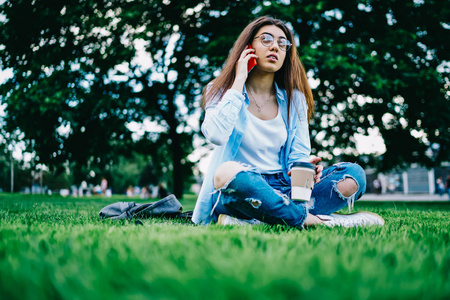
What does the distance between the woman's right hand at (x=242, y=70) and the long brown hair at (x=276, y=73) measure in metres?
0.14

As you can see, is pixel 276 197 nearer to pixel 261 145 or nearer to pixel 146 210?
pixel 261 145

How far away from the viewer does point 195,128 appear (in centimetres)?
1505

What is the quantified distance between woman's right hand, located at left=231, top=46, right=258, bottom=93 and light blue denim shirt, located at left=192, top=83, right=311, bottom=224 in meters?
0.09

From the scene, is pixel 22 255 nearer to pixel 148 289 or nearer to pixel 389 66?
pixel 148 289

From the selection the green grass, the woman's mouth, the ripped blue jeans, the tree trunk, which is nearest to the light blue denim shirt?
the ripped blue jeans

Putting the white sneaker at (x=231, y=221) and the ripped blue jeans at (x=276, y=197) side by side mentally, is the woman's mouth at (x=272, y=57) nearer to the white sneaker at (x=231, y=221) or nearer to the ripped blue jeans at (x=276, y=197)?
the ripped blue jeans at (x=276, y=197)

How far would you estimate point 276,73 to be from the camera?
3531 mm

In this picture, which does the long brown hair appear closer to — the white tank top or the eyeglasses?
the eyeglasses

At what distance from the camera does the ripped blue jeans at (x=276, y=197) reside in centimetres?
251

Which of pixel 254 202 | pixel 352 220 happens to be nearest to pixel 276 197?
pixel 254 202

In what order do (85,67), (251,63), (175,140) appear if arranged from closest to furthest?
(251,63)
(85,67)
(175,140)

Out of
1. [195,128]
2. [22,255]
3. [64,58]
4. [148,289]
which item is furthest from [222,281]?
[195,128]

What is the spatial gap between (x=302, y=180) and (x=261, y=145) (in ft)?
2.21

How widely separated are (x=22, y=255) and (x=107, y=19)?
914cm
